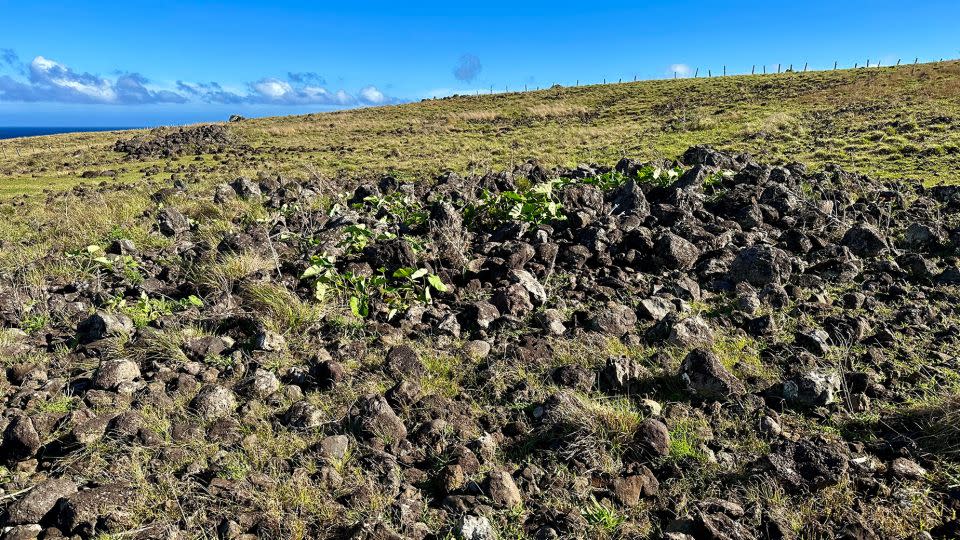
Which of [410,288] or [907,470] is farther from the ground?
[410,288]

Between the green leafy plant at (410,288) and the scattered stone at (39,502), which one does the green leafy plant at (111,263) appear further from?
the scattered stone at (39,502)

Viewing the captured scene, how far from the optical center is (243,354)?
4.34m

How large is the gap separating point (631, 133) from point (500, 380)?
21856 mm

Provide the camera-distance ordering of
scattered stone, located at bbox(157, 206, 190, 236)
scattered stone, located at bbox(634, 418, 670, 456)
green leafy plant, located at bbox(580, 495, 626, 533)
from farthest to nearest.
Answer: scattered stone, located at bbox(157, 206, 190, 236) → scattered stone, located at bbox(634, 418, 670, 456) → green leafy plant, located at bbox(580, 495, 626, 533)

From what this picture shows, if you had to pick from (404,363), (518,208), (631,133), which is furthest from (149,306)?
(631,133)

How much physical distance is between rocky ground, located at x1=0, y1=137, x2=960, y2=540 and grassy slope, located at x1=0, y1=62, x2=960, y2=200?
2.89 metres

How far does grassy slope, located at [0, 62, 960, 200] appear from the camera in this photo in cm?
1659

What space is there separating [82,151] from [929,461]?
33.5 m

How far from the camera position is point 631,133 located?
2386cm

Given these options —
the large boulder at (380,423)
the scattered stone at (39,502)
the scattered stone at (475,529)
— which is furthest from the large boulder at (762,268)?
the scattered stone at (39,502)

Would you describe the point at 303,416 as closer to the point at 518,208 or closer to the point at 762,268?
the point at 518,208

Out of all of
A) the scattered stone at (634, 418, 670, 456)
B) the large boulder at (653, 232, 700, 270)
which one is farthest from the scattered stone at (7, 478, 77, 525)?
the large boulder at (653, 232, 700, 270)

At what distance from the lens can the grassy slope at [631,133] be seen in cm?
1659

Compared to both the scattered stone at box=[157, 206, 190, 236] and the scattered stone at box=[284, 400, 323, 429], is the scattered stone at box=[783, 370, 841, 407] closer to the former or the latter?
the scattered stone at box=[284, 400, 323, 429]
